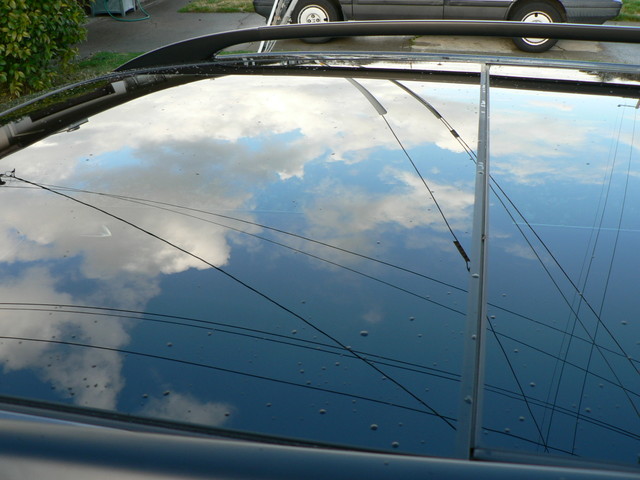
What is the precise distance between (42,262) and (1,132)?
2.53 feet

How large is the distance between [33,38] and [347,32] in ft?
15.5

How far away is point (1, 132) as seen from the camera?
1.99 m

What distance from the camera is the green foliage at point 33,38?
6.14 metres

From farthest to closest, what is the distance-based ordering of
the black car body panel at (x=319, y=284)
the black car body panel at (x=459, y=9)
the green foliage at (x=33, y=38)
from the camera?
the black car body panel at (x=459, y=9)
the green foliage at (x=33, y=38)
the black car body panel at (x=319, y=284)

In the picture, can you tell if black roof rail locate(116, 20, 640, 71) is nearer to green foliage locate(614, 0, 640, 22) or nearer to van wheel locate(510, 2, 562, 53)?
van wheel locate(510, 2, 562, 53)

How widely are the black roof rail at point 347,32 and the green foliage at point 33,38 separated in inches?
154

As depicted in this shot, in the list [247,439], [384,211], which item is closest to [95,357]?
[247,439]

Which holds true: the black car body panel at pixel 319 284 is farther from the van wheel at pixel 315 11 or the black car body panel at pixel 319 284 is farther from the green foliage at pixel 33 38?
the van wheel at pixel 315 11

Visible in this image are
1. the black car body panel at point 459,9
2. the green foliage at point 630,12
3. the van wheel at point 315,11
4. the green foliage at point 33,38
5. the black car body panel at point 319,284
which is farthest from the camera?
the green foliage at point 630,12

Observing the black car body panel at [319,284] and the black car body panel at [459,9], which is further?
the black car body panel at [459,9]

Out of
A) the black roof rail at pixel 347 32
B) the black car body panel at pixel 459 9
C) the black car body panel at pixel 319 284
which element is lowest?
the black car body panel at pixel 319 284

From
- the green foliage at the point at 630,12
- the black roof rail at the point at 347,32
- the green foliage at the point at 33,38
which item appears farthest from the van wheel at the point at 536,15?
the black roof rail at the point at 347,32

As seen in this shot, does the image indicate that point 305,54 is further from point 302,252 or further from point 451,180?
point 302,252

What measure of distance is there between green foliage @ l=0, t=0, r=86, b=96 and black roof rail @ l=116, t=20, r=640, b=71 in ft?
12.9
